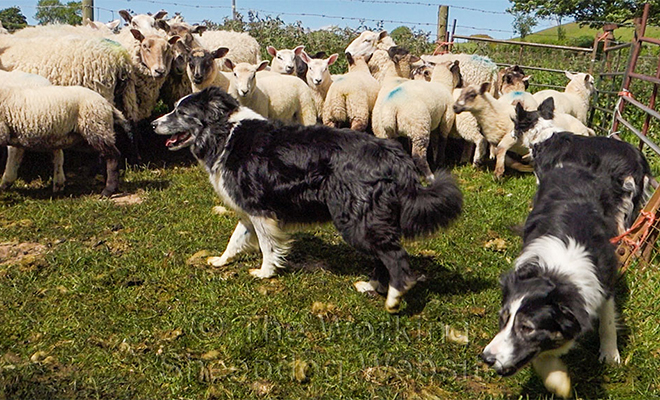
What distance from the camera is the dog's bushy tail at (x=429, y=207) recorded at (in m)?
4.00

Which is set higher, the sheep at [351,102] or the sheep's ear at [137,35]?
the sheep's ear at [137,35]

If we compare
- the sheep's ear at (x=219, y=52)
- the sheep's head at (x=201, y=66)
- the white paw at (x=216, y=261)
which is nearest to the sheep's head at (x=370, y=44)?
the sheep's ear at (x=219, y=52)

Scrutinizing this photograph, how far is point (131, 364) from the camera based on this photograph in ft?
11.7

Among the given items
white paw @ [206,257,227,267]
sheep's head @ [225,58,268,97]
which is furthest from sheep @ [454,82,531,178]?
white paw @ [206,257,227,267]

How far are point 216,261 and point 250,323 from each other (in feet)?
3.55

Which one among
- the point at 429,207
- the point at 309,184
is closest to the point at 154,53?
the point at 309,184

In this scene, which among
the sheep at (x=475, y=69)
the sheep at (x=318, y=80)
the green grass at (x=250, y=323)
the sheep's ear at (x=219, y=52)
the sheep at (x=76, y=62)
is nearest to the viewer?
the green grass at (x=250, y=323)

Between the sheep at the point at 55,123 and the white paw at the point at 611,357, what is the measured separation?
17.4ft

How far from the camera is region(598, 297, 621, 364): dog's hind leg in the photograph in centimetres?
354

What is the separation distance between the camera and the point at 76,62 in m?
7.47

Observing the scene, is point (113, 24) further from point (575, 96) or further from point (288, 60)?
point (575, 96)

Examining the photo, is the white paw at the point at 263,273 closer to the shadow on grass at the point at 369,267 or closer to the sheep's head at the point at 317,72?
the shadow on grass at the point at 369,267

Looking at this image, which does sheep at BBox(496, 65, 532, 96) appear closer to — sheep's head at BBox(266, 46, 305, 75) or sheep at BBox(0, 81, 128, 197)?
sheep's head at BBox(266, 46, 305, 75)

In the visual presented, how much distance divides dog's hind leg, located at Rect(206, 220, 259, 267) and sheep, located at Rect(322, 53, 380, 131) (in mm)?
3772
